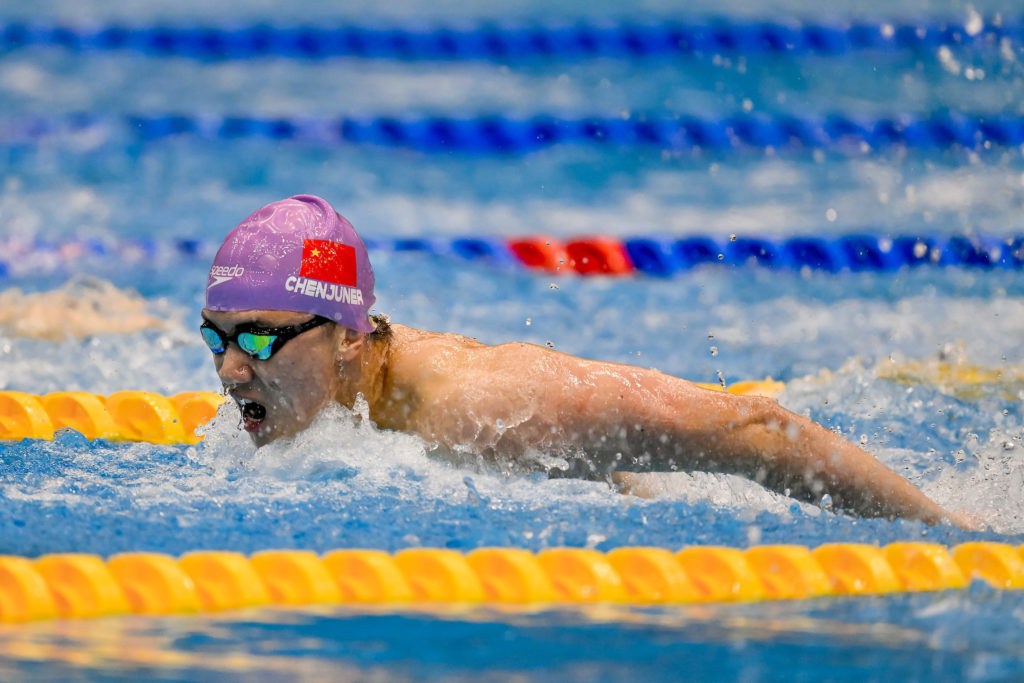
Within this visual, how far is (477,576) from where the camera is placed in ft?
7.77

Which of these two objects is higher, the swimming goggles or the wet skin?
the swimming goggles

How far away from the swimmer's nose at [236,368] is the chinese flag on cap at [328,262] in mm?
227

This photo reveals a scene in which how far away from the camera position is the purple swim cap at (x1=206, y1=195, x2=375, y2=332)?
109 inches

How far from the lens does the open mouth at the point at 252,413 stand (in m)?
2.83

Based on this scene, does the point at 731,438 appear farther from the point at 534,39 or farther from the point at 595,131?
the point at 534,39

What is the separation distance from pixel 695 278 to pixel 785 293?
440 mm

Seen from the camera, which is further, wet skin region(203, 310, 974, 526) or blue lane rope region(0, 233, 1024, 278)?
blue lane rope region(0, 233, 1024, 278)

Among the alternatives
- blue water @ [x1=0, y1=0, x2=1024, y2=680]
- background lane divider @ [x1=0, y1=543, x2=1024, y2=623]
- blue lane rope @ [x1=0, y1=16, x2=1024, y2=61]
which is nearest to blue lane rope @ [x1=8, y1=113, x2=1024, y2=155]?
blue water @ [x1=0, y1=0, x2=1024, y2=680]

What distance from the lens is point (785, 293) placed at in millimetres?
5820

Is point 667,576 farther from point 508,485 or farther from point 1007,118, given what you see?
point 1007,118

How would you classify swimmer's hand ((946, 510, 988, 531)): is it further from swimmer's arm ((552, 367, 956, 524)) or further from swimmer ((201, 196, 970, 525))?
swimmer's arm ((552, 367, 956, 524))

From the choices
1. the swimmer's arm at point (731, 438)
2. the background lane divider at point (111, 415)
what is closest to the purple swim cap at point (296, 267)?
the swimmer's arm at point (731, 438)

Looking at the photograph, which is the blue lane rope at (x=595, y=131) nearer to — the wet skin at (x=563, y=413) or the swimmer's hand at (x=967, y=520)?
the wet skin at (x=563, y=413)

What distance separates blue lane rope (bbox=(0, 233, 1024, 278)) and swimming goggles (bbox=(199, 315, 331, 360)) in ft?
11.1
